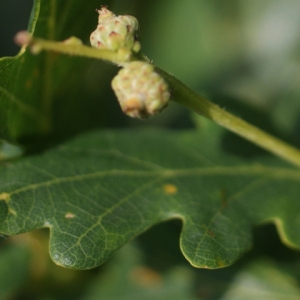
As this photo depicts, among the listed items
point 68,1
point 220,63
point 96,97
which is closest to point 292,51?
point 220,63

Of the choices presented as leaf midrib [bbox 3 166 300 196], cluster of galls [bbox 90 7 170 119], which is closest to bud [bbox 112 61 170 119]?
cluster of galls [bbox 90 7 170 119]

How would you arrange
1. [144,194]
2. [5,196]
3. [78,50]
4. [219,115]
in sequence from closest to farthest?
[78,50], [219,115], [5,196], [144,194]

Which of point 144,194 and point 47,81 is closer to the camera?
point 144,194

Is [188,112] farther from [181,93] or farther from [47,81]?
[181,93]

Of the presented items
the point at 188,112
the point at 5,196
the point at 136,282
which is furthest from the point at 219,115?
the point at 188,112

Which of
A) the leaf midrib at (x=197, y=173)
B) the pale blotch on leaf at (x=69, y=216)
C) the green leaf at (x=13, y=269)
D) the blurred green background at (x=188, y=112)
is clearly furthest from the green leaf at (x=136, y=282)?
the pale blotch on leaf at (x=69, y=216)

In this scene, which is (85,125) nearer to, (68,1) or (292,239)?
(68,1)

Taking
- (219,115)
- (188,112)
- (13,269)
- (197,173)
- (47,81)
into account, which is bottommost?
(13,269)
